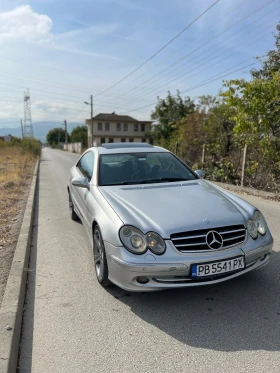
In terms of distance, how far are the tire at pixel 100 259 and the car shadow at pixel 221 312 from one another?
0.52 feet

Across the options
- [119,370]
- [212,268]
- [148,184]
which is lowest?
[119,370]

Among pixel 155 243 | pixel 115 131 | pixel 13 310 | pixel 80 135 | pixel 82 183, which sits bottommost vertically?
pixel 13 310

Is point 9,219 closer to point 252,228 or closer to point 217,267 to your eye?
point 217,267

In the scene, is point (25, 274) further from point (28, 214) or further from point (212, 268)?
point (28, 214)

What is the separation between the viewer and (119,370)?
2.17 meters

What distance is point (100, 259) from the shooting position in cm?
334

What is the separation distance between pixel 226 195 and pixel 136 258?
1563 mm

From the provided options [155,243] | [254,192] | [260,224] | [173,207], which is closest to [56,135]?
[254,192]

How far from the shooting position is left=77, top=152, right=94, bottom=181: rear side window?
4.57 m

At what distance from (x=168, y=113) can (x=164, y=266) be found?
33041 mm

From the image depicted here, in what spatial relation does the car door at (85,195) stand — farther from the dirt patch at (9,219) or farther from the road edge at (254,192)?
the road edge at (254,192)

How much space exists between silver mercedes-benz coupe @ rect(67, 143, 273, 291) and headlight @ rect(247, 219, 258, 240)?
1 centimetres

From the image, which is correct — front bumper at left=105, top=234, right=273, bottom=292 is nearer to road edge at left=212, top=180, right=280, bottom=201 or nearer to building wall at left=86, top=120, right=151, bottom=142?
road edge at left=212, top=180, right=280, bottom=201

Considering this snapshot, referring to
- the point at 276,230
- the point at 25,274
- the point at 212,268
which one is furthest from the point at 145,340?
the point at 276,230
